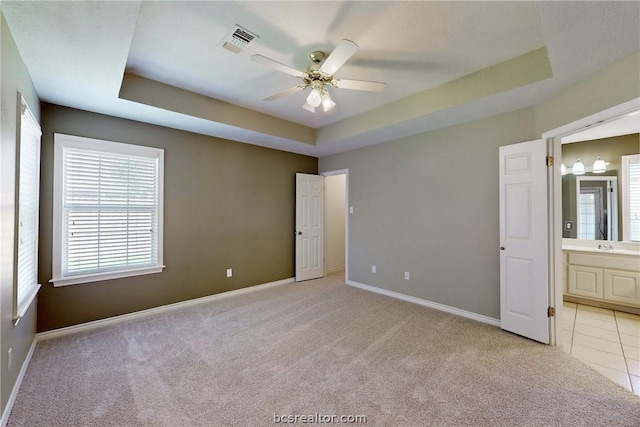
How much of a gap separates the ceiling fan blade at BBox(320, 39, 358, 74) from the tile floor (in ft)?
10.5

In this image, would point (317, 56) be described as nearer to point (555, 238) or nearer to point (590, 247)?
point (555, 238)

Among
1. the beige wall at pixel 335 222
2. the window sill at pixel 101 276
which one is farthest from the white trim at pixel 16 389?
the beige wall at pixel 335 222

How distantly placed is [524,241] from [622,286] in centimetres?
190

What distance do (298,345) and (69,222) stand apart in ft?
9.28

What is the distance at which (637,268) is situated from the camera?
331 cm

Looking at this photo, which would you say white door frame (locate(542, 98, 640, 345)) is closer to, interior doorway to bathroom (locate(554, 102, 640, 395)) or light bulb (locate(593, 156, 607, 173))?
interior doorway to bathroom (locate(554, 102, 640, 395))

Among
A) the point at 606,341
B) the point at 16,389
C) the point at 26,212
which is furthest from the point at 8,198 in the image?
the point at 606,341

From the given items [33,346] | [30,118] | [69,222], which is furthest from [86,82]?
[33,346]

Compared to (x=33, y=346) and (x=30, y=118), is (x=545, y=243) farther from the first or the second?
(x=33, y=346)

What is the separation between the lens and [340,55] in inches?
74.8

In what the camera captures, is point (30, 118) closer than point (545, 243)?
Yes

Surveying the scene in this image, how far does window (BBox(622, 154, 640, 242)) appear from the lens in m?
3.60

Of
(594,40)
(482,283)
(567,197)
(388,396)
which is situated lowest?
(388,396)

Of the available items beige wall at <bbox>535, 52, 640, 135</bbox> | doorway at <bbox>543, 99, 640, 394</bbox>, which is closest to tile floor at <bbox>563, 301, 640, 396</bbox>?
doorway at <bbox>543, 99, 640, 394</bbox>
